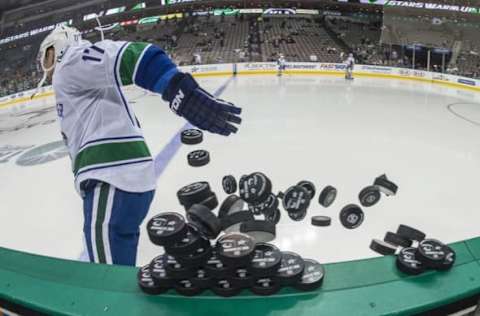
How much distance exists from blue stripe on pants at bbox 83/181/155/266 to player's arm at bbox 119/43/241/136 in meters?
0.49

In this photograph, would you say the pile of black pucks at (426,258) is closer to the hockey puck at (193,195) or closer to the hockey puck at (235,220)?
the hockey puck at (235,220)

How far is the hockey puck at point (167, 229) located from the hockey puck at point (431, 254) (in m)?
0.73

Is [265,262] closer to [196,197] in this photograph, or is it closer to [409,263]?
Result: [409,263]

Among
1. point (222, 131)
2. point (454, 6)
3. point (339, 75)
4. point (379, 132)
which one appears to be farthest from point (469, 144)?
point (454, 6)

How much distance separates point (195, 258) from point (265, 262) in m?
0.20

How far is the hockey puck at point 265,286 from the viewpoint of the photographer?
3.79ft

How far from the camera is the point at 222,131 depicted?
1.61 meters

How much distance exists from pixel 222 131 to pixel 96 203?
629mm

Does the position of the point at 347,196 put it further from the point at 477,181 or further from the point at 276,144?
the point at 276,144

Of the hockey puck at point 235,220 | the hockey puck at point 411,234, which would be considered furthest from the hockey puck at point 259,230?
the hockey puck at point 411,234

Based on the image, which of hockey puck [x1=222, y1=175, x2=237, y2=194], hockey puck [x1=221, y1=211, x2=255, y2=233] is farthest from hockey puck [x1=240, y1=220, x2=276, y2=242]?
hockey puck [x1=222, y1=175, x2=237, y2=194]

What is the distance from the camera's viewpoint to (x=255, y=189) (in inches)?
111

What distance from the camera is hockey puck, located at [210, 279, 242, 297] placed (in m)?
1.16

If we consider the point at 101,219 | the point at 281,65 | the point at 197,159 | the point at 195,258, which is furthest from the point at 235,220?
the point at 281,65
